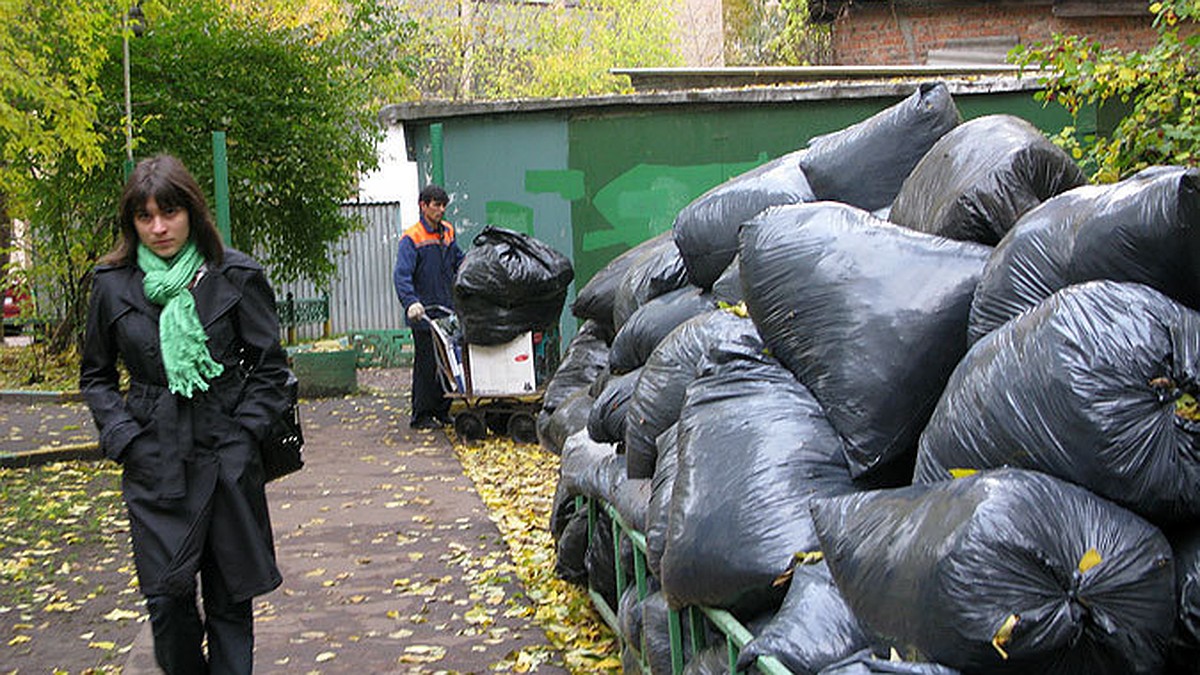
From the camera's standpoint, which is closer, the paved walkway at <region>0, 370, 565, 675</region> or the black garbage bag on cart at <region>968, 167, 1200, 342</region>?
the black garbage bag on cart at <region>968, 167, 1200, 342</region>

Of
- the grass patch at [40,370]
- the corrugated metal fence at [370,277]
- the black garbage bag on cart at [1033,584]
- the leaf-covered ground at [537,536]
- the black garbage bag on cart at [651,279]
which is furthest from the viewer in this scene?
the corrugated metal fence at [370,277]

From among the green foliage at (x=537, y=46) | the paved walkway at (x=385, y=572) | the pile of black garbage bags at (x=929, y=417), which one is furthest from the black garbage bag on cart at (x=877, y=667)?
the green foliage at (x=537, y=46)

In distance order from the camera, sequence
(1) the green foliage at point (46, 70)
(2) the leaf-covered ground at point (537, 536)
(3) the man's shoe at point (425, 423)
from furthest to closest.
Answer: (3) the man's shoe at point (425, 423) → (1) the green foliage at point (46, 70) → (2) the leaf-covered ground at point (537, 536)

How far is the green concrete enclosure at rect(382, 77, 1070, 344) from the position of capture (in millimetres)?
11555

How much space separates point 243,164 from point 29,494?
6095 millimetres

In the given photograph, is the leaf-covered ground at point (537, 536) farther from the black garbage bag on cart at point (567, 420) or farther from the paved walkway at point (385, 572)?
the black garbage bag on cart at point (567, 420)

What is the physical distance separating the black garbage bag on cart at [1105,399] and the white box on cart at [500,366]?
22.6 ft

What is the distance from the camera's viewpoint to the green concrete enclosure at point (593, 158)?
11.6 metres

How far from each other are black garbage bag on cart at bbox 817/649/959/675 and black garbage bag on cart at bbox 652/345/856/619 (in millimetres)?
508

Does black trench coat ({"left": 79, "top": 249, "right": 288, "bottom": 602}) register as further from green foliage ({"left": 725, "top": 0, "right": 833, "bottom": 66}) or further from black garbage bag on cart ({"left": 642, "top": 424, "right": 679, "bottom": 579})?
green foliage ({"left": 725, "top": 0, "right": 833, "bottom": 66})

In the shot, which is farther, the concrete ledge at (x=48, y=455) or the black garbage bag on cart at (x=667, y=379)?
the concrete ledge at (x=48, y=455)

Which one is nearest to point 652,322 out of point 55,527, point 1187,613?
point 1187,613

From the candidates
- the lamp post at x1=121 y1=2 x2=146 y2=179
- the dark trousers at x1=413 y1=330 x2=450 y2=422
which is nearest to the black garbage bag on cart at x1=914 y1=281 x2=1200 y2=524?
the dark trousers at x1=413 y1=330 x2=450 y2=422

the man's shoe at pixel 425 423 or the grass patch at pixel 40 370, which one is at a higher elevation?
the grass patch at pixel 40 370
